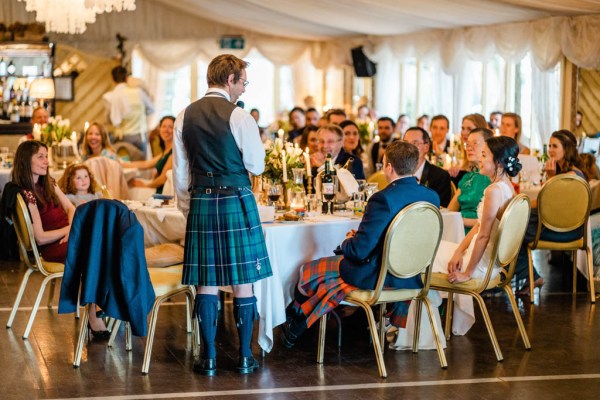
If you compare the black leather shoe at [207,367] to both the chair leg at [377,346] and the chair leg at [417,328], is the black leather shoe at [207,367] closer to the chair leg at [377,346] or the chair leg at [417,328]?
the chair leg at [377,346]

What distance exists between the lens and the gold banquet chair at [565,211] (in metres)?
6.96

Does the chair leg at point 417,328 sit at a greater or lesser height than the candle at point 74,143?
lesser

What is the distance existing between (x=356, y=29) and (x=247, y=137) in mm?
9787

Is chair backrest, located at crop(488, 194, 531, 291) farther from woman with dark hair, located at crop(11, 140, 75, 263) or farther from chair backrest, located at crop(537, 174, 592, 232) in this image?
woman with dark hair, located at crop(11, 140, 75, 263)

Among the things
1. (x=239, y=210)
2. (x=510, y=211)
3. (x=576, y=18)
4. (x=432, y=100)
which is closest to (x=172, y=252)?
(x=239, y=210)

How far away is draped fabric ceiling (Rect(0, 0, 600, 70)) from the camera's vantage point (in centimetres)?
1109

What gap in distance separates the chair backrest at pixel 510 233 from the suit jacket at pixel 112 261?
1.82 metres

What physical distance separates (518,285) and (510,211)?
239 centimetres

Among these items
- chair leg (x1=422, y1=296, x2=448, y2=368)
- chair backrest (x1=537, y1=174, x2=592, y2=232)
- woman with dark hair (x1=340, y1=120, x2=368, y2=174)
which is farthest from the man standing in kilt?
woman with dark hair (x1=340, y1=120, x2=368, y2=174)

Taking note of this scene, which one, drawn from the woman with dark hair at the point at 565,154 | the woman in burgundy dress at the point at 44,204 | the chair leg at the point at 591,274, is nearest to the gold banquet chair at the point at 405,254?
the woman in burgundy dress at the point at 44,204

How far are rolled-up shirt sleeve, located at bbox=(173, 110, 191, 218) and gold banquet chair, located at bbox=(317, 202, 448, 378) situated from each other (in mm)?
994

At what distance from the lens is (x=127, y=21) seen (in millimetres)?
16156

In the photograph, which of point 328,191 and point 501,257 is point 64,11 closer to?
point 328,191

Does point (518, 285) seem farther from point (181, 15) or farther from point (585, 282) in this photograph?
point (181, 15)
